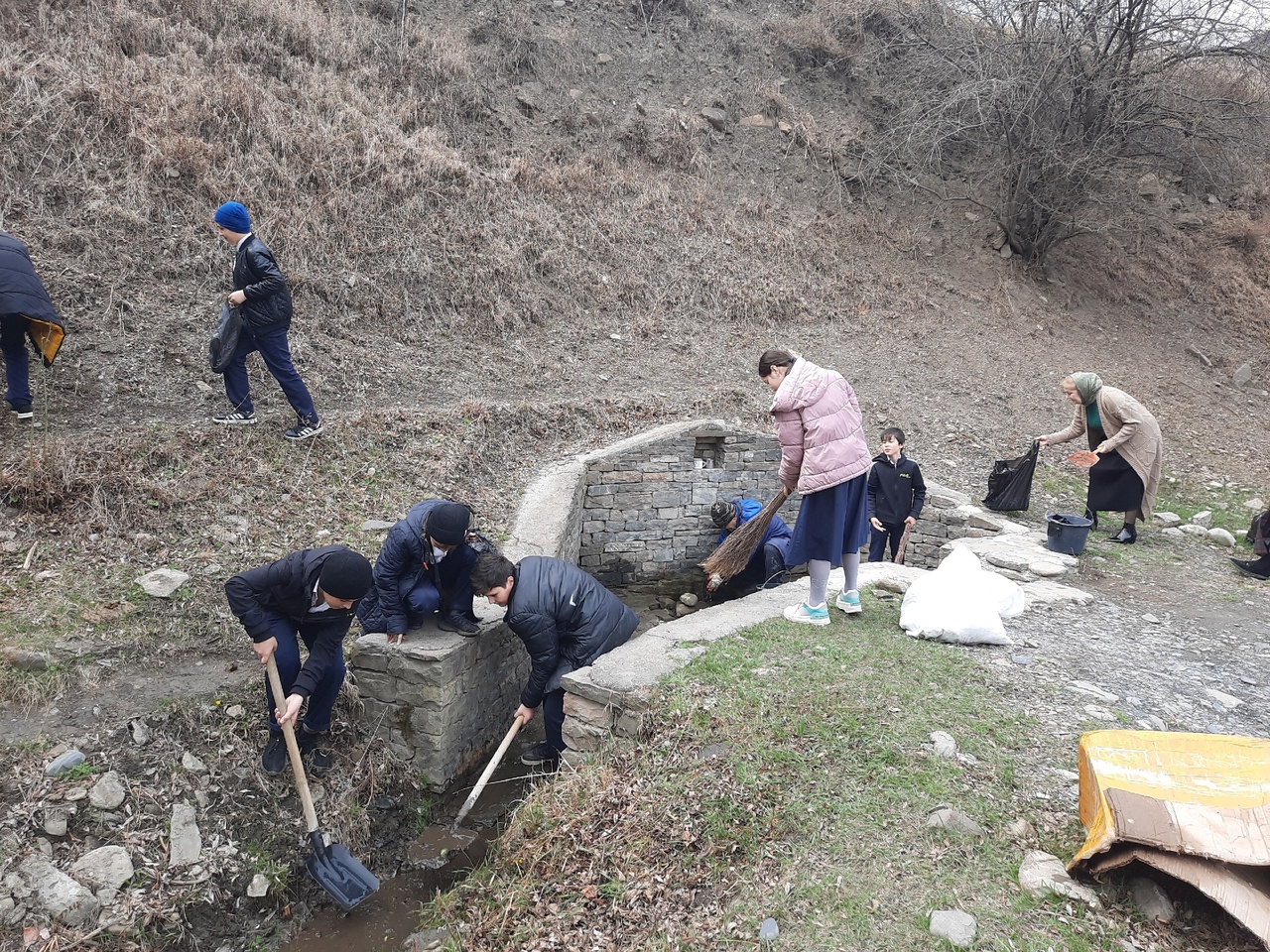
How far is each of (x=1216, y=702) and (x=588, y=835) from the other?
311 cm

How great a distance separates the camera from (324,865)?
371cm

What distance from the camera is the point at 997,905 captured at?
8.32 ft

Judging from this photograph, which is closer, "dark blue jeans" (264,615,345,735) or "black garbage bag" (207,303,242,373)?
"dark blue jeans" (264,615,345,735)

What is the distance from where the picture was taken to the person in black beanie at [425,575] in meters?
4.23

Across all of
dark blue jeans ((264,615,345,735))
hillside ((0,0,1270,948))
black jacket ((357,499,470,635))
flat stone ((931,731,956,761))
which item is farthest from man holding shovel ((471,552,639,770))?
flat stone ((931,731,956,761))

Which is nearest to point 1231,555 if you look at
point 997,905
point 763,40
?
point 997,905

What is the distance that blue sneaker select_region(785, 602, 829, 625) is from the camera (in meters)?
4.79

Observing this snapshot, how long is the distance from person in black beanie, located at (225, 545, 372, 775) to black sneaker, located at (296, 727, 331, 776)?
0.35 feet

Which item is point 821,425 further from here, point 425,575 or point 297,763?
point 297,763

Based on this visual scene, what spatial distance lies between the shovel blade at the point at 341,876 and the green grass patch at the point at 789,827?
34cm

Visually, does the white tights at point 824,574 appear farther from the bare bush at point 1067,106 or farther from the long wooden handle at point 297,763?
the bare bush at point 1067,106

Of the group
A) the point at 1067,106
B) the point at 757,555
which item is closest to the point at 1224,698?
the point at 757,555

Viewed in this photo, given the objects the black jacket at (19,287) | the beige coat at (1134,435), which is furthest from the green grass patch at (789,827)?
the black jacket at (19,287)

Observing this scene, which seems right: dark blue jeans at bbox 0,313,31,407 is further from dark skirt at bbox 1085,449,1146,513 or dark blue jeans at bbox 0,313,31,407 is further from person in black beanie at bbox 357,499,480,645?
dark skirt at bbox 1085,449,1146,513
